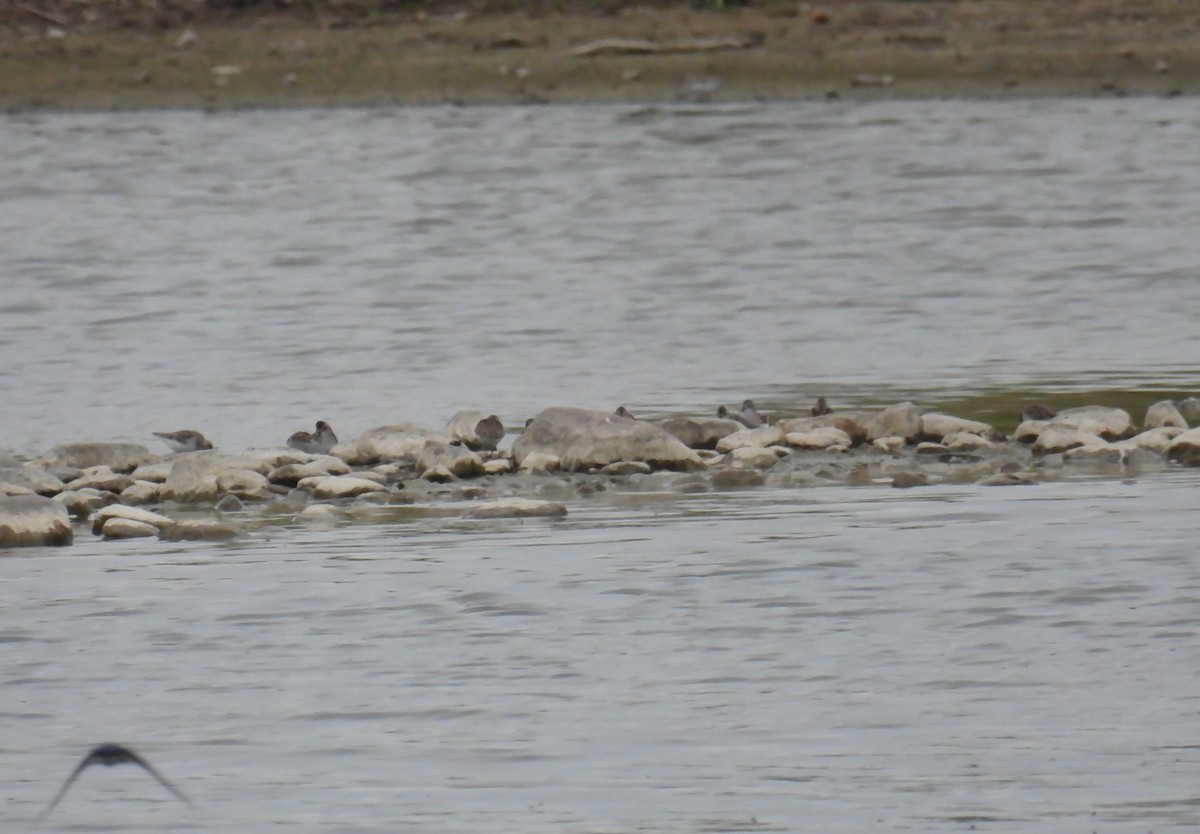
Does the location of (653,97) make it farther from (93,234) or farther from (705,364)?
(705,364)

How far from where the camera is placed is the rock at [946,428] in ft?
36.8

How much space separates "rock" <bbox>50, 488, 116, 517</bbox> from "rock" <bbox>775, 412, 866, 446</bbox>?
282 centimetres

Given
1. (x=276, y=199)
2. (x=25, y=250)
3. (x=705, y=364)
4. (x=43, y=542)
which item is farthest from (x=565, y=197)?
(x=43, y=542)

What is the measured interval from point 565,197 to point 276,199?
2.70 metres

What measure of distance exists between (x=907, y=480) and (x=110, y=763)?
5.15 m

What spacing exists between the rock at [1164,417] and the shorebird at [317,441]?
341 cm

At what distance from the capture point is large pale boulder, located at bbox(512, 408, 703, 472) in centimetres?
1076

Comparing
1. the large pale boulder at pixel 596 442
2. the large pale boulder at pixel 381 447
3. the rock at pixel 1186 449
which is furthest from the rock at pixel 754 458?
the rock at pixel 1186 449

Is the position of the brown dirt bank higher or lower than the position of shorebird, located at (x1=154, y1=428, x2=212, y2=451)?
higher

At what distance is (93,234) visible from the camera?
2173 centimetres

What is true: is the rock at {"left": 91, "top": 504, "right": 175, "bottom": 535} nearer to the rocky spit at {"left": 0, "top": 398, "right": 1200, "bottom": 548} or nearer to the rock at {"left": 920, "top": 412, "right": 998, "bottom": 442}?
the rocky spit at {"left": 0, "top": 398, "right": 1200, "bottom": 548}

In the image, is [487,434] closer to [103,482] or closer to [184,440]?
[184,440]

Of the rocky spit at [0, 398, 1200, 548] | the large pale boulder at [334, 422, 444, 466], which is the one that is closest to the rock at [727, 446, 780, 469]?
the rocky spit at [0, 398, 1200, 548]

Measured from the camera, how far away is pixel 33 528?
9.41 meters
